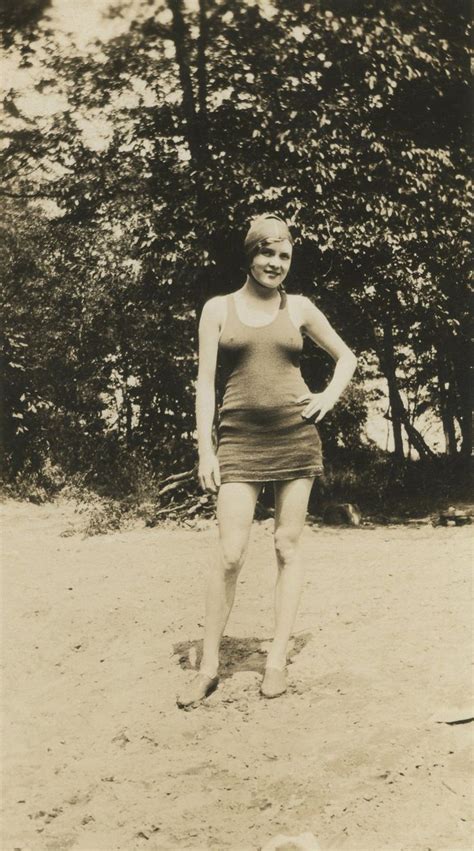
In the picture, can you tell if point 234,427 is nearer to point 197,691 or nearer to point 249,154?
point 197,691

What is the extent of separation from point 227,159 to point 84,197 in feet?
5.71

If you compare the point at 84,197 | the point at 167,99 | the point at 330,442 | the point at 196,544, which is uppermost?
the point at 167,99

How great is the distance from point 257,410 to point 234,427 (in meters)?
0.13

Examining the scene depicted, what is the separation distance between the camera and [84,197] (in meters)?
8.34

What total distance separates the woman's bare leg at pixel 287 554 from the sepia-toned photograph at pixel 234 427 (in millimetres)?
13

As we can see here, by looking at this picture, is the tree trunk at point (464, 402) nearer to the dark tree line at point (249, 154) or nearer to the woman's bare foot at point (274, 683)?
the dark tree line at point (249, 154)

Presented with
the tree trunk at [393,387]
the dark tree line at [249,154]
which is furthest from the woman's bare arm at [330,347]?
the tree trunk at [393,387]

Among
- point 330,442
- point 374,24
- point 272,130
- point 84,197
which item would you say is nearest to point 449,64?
point 374,24

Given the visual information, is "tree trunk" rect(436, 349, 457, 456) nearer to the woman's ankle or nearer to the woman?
the woman

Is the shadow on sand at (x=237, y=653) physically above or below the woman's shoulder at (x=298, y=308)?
below

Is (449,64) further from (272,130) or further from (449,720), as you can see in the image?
(449,720)

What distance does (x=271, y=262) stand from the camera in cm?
317

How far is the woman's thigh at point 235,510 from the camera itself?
3.18 metres

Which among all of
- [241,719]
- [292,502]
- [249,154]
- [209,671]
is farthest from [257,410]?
[249,154]
